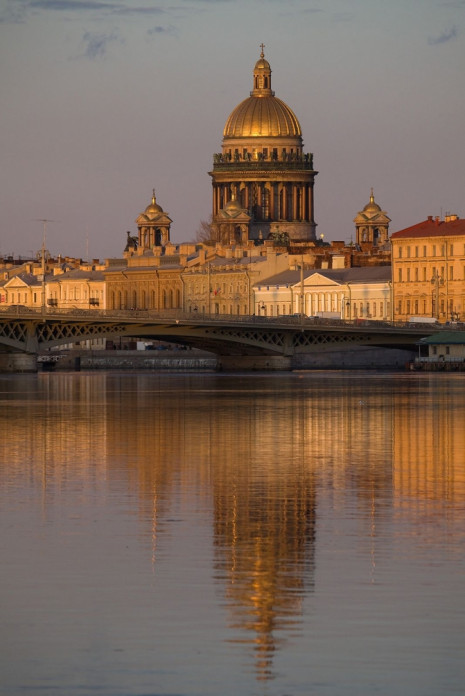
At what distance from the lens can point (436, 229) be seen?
148 m

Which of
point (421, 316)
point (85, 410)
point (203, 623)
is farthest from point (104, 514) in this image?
point (421, 316)

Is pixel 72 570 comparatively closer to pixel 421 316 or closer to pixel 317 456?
pixel 317 456

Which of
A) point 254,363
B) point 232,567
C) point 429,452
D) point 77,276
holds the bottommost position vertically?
point 232,567

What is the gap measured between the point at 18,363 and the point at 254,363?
14.1 metres

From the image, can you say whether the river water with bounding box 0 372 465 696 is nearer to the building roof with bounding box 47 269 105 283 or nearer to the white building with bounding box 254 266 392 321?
the white building with bounding box 254 266 392 321

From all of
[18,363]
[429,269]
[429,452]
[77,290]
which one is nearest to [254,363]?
[18,363]

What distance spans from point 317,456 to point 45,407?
2375 centimetres

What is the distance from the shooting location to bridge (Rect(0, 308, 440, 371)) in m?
107

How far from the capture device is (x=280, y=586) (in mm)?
16547

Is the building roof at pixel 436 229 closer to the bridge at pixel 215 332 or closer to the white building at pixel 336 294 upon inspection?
the white building at pixel 336 294

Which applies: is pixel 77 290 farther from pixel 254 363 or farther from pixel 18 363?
pixel 18 363

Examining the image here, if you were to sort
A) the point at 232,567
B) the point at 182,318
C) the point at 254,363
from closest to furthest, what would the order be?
the point at 232,567, the point at 182,318, the point at 254,363

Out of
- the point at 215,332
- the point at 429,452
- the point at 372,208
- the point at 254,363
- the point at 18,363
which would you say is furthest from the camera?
the point at 372,208

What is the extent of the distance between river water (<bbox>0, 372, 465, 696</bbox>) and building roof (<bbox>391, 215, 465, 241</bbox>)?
110903 millimetres
